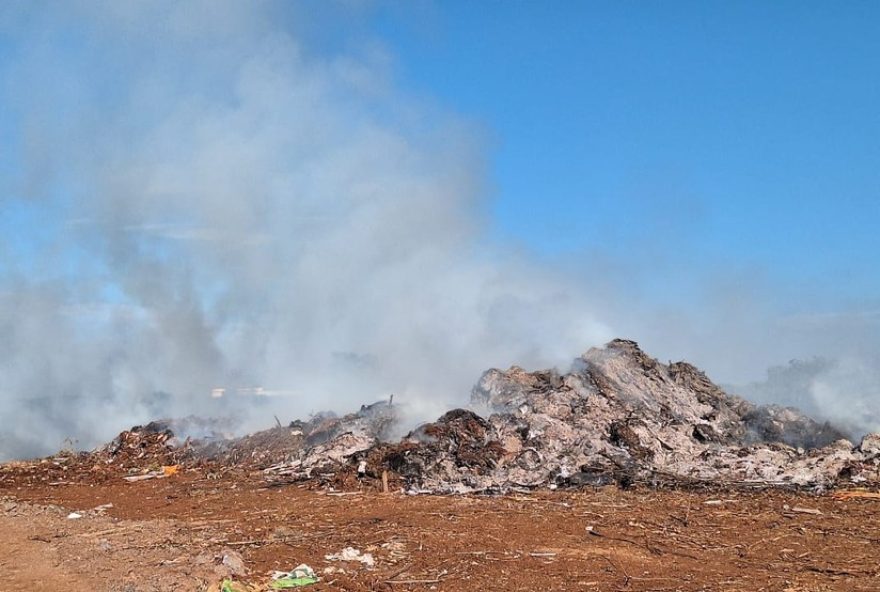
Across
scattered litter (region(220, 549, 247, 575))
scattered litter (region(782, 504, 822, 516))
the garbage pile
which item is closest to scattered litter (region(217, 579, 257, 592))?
scattered litter (region(220, 549, 247, 575))

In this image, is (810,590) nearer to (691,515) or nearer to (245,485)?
(691,515)

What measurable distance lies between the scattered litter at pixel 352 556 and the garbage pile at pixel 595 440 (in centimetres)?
441

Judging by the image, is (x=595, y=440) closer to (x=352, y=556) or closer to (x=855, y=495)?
(x=855, y=495)

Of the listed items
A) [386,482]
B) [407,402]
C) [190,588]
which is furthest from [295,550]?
[407,402]

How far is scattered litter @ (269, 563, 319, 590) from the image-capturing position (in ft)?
22.9

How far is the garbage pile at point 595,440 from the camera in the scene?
13.1 meters

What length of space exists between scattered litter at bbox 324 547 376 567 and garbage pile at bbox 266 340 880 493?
4409mm

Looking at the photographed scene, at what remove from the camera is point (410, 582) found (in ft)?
23.3

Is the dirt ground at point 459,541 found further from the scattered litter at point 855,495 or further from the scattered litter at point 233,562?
the scattered litter at point 855,495

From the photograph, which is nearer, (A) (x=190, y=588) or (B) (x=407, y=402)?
(A) (x=190, y=588)

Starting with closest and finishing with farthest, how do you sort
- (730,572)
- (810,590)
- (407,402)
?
1. (810,590)
2. (730,572)
3. (407,402)

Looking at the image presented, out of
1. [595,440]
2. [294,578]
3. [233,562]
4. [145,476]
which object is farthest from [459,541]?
[145,476]

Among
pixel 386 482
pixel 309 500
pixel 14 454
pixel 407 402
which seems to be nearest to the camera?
pixel 309 500

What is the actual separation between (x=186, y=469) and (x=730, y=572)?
12.4 metres
